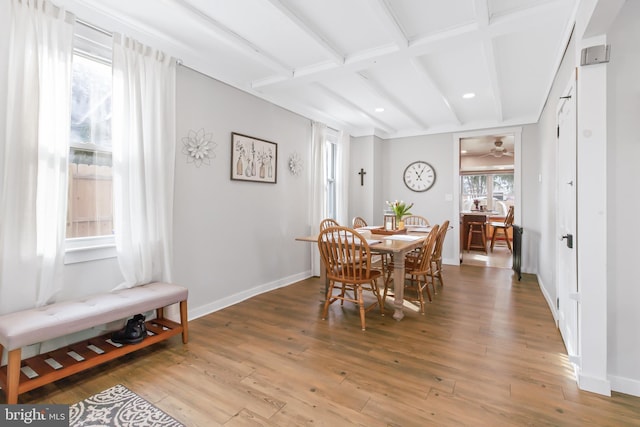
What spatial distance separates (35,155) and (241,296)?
2.30 meters

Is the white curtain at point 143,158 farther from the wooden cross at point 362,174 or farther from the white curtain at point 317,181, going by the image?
the wooden cross at point 362,174

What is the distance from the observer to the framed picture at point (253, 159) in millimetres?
3496

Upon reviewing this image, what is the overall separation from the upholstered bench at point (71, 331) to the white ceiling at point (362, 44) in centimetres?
199

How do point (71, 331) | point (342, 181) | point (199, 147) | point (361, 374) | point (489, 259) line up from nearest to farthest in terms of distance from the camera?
point (71, 331) < point (361, 374) < point (199, 147) < point (342, 181) < point (489, 259)

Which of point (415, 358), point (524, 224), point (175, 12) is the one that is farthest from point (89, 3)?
point (524, 224)

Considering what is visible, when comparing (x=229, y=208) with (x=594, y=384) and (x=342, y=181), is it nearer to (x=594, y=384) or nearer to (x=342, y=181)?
(x=342, y=181)

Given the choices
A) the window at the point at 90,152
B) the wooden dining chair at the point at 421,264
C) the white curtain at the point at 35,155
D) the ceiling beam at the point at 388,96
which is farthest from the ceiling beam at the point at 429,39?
the white curtain at the point at 35,155

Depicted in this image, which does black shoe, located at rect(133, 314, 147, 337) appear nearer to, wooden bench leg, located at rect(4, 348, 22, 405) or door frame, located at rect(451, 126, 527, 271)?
wooden bench leg, located at rect(4, 348, 22, 405)

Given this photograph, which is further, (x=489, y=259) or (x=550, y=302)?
(x=489, y=259)

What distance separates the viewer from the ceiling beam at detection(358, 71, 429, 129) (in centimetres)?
346

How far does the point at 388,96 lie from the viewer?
159 inches

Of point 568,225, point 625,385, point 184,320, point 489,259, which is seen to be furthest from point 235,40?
point 489,259

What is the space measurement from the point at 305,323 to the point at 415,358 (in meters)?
1.08

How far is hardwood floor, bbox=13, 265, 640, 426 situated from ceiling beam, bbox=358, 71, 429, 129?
2.53m
